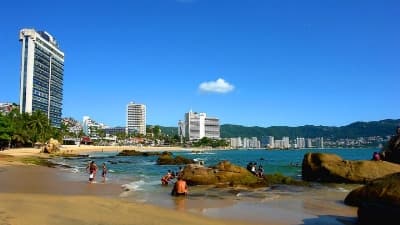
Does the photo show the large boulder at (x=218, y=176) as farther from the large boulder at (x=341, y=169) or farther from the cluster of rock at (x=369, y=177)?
the cluster of rock at (x=369, y=177)

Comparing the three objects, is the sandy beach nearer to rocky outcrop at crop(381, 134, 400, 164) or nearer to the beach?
the beach

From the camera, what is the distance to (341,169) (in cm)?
3681

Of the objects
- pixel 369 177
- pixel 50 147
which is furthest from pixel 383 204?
pixel 50 147

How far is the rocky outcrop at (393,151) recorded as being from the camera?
4031 centimetres

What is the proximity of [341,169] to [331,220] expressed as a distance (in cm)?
1963

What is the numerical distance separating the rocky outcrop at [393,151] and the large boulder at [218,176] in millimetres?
14823

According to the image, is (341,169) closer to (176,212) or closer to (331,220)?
(331,220)

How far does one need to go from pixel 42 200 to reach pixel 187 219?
806cm

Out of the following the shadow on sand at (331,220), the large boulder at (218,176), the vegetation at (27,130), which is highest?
the vegetation at (27,130)

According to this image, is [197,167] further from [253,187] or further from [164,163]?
[164,163]

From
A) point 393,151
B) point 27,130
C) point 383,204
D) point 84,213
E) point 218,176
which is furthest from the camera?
point 27,130

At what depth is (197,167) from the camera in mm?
34781

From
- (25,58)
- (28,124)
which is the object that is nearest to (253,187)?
(28,124)

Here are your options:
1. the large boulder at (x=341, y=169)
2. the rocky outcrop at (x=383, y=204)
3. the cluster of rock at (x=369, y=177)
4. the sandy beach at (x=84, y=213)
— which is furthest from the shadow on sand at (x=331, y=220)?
the large boulder at (x=341, y=169)
